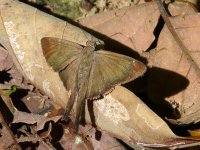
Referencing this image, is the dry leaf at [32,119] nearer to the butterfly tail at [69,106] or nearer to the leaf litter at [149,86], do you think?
the leaf litter at [149,86]

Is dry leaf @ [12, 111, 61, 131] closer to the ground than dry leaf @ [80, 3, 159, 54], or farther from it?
closer to the ground

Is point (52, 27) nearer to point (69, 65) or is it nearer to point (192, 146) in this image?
point (69, 65)

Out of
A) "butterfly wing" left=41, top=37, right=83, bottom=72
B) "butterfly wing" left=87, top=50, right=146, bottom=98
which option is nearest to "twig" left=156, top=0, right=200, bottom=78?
"butterfly wing" left=87, top=50, right=146, bottom=98

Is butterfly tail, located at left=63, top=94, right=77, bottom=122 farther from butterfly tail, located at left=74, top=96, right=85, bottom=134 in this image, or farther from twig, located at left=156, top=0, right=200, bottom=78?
twig, located at left=156, top=0, right=200, bottom=78

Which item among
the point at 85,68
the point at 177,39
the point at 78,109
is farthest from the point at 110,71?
the point at 177,39

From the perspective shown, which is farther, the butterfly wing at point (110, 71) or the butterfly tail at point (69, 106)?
the butterfly tail at point (69, 106)

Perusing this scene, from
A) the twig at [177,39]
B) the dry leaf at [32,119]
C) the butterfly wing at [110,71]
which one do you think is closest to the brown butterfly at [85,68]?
the butterfly wing at [110,71]

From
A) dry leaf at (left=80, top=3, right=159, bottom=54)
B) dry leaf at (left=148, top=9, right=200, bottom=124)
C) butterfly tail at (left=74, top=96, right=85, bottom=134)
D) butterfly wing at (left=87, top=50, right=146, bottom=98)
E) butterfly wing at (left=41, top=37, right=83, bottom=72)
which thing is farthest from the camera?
dry leaf at (left=80, top=3, right=159, bottom=54)
